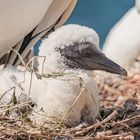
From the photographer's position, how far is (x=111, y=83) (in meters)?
7.44

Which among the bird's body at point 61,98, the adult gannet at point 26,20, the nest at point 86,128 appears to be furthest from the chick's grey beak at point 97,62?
the adult gannet at point 26,20

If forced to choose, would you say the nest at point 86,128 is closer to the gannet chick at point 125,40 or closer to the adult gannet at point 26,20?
the adult gannet at point 26,20

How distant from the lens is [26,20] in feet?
16.3

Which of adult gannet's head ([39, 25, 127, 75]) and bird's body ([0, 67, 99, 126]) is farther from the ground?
adult gannet's head ([39, 25, 127, 75])

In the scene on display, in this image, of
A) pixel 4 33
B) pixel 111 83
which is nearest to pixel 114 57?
pixel 111 83

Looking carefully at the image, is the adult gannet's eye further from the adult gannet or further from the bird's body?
A: the adult gannet

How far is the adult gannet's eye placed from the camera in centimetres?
479

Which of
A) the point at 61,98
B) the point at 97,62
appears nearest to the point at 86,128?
the point at 61,98

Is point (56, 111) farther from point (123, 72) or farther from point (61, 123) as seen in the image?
point (123, 72)

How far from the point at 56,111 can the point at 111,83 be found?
284cm

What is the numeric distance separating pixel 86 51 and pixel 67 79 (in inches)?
9.4

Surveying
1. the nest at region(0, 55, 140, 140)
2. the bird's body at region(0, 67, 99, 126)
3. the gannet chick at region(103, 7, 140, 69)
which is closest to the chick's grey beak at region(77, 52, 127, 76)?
the bird's body at region(0, 67, 99, 126)

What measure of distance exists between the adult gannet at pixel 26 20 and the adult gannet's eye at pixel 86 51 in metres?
0.33

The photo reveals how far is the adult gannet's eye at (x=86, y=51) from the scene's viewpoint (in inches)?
189
